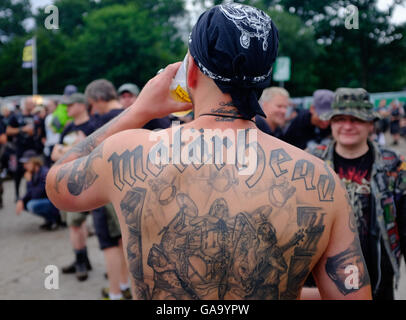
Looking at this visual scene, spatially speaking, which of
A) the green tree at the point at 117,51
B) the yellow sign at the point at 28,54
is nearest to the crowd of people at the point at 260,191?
the yellow sign at the point at 28,54

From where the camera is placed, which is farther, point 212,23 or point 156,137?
point 156,137

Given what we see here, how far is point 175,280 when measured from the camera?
145 centimetres

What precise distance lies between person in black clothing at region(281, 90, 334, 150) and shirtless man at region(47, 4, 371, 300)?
3.64m

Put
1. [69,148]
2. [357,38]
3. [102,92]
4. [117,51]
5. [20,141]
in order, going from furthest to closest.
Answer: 1. [117,51]
2. [357,38]
3. [20,141]
4. [69,148]
5. [102,92]

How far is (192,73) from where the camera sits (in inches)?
57.3

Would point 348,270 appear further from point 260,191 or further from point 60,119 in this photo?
point 60,119

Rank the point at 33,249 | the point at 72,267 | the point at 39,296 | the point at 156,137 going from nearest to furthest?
the point at 156,137 → the point at 39,296 → the point at 72,267 → the point at 33,249

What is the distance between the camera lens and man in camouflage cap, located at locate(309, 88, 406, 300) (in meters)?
2.84

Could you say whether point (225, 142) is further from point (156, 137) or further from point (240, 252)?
point (240, 252)

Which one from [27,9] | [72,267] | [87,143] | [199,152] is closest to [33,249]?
[72,267]

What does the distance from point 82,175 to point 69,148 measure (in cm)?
328

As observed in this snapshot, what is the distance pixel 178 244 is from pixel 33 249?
17.7 feet

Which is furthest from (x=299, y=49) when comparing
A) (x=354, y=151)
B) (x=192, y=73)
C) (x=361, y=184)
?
(x=192, y=73)
